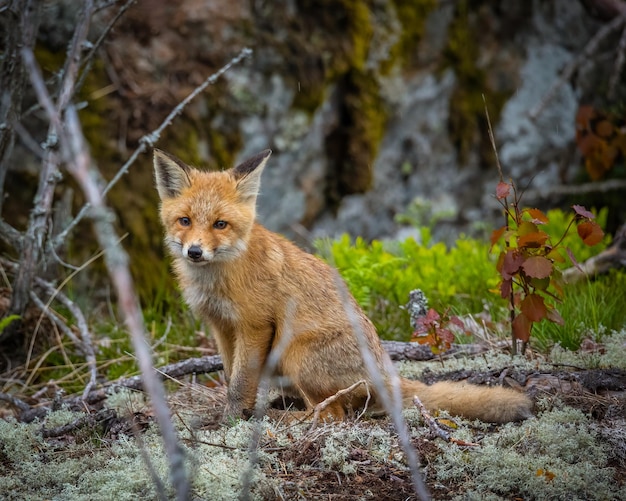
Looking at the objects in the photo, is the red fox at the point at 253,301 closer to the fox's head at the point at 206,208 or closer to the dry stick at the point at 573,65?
the fox's head at the point at 206,208

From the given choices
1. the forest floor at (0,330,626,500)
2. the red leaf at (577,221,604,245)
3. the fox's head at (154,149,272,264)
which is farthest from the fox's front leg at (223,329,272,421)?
the red leaf at (577,221,604,245)

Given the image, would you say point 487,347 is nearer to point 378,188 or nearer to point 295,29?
point 378,188

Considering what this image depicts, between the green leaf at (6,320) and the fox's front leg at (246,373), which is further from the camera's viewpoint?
the green leaf at (6,320)

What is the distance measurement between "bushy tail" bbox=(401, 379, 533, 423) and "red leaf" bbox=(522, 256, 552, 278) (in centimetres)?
78

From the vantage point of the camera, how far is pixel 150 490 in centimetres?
342

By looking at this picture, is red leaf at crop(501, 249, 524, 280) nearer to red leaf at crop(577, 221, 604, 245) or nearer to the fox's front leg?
red leaf at crop(577, 221, 604, 245)

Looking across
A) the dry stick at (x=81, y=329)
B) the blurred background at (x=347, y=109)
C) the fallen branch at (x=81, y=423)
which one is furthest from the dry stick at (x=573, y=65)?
the dry stick at (x=81, y=329)

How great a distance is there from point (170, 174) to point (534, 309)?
2.66m

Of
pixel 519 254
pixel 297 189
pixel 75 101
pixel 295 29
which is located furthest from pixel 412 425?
pixel 295 29

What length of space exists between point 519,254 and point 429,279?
6.72 feet

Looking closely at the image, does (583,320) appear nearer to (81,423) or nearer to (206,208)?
(206,208)

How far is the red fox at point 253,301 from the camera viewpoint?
4.53 meters

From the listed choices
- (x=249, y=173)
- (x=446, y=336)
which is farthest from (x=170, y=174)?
(x=446, y=336)

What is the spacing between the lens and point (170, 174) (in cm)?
496
